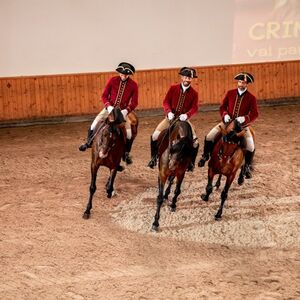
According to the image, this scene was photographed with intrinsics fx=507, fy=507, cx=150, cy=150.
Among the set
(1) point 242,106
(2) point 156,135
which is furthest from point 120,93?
(1) point 242,106

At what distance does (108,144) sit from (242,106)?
2167mm

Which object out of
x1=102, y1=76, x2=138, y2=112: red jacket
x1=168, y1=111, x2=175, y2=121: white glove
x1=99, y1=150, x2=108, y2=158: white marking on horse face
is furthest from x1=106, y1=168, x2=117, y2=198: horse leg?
x1=168, y1=111, x2=175, y2=121: white glove

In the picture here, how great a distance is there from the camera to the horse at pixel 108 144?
746 cm

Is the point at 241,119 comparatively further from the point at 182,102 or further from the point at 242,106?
the point at 182,102

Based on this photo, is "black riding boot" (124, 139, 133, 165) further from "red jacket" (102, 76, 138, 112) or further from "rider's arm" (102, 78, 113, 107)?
"rider's arm" (102, 78, 113, 107)

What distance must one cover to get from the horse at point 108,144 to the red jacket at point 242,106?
1661 millimetres

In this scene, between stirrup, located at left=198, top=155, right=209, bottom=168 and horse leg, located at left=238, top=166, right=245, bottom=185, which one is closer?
stirrup, located at left=198, top=155, right=209, bottom=168

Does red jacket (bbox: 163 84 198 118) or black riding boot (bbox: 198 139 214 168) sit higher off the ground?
red jacket (bbox: 163 84 198 118)

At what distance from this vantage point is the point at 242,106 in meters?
7.87

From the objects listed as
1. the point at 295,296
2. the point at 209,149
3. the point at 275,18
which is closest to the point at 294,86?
the point at 275,18

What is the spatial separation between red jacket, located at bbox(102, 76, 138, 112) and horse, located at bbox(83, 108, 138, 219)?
0.64 metres

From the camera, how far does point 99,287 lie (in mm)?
6086

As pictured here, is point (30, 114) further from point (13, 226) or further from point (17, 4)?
point (13, 226)

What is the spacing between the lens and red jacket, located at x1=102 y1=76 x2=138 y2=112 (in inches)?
337
